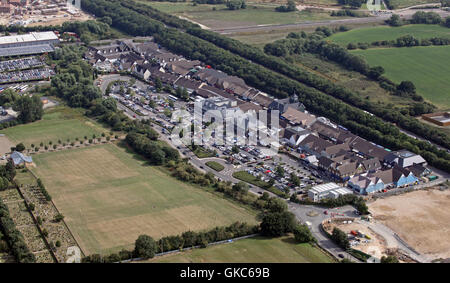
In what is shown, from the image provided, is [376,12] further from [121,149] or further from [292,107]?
[121,149]

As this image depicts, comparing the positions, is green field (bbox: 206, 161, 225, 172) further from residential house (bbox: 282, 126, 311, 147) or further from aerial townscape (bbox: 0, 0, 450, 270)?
residential house (bbox: 282, 126, 311, 147)

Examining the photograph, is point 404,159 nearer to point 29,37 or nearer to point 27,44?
point 27,44

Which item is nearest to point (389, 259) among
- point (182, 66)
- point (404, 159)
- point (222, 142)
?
point (404, 159)

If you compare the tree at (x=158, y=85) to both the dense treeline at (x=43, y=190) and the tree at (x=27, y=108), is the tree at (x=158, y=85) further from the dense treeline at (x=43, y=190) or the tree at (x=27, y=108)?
the dense treeline at (x=43, y=190)

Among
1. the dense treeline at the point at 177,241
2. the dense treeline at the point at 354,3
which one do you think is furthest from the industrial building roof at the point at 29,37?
the dense treeline at the point at 354,3

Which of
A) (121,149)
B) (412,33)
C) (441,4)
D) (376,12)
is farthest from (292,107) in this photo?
(441,4)

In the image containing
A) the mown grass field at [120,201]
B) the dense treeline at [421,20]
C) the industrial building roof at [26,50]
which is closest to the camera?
the mown grass field at [120,201]

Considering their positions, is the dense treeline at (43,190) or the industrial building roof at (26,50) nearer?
the dense treeline at (43,190)
